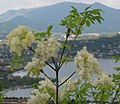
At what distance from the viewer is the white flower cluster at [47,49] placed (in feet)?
7.82

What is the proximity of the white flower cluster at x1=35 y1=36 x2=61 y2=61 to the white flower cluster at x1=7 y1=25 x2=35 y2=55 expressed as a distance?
75mm

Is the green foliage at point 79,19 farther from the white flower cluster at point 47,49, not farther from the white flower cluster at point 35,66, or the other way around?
the white flower cluster at point 35,66

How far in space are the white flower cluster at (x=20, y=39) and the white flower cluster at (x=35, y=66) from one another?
0.12 meters

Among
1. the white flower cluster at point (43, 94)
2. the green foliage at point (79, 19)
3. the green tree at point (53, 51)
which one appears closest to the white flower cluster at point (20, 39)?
the green tree at point (53, 51)

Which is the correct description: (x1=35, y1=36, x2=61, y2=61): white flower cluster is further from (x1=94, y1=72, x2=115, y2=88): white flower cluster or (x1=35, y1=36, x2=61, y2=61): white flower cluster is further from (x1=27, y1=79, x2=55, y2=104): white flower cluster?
(x1=94, y1=72, x2=115, y2=88): white flower cluster

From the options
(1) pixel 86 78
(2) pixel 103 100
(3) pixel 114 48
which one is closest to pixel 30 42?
(1) pixel 86 78

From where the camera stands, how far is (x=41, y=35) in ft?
8.35

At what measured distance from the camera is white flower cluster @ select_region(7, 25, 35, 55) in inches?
94.0

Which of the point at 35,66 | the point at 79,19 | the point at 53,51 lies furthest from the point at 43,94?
the point at 79,19

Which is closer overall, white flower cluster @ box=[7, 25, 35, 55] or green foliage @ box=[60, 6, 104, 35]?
white flower cluster @ box=[7, 25, 35, 55]

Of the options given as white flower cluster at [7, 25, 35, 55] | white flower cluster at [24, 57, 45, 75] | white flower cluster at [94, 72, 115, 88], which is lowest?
white flower cluster at [94, 72, 115, 88]

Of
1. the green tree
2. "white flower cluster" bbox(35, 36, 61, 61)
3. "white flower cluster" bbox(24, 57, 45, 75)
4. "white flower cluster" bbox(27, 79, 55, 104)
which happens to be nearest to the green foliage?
the green tree

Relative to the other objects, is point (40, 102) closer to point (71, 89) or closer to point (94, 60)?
point (71, 89)

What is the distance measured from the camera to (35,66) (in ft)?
8.02
